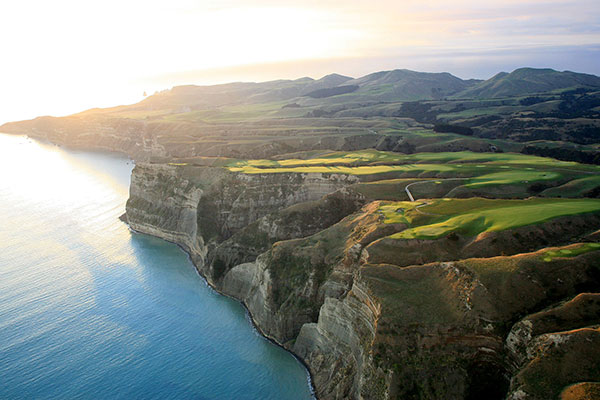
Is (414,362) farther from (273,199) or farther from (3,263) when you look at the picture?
(3,263)

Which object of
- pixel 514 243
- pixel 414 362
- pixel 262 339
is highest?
pixel 514 243

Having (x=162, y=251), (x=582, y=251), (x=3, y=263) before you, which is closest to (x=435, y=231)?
(x=582, y=251)

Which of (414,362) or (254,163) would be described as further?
(254,163)

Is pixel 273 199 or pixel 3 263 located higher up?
pixel 273 199

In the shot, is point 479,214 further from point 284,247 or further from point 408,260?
point 284,247

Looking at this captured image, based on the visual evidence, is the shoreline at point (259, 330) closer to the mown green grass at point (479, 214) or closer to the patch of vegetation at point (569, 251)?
the mown green grass at point (479, 214)

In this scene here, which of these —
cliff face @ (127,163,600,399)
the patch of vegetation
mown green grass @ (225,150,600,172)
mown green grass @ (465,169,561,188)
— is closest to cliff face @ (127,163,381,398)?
cliff face @ (127,163,600,399)

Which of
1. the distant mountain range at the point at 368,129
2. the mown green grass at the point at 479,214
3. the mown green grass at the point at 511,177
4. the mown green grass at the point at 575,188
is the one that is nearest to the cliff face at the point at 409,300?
the mown green grass at the point at 479,214
